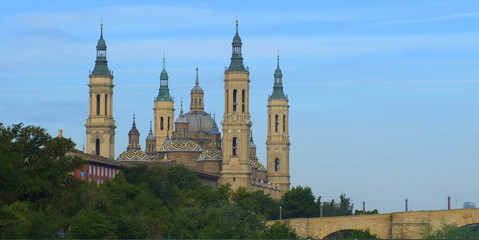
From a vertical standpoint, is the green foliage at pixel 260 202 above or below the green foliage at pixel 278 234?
above

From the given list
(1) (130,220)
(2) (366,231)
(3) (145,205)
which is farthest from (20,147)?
(2) (366,231)

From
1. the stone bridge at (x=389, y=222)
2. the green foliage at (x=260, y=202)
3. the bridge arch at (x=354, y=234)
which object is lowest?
the bridge arch at (x=354, y=234)

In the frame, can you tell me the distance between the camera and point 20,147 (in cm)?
9844

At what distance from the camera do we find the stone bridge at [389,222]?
135 m

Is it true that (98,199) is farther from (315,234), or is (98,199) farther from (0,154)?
(315,234)

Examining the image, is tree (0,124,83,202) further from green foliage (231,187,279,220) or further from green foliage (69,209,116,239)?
green foliage (231,187,279,220)

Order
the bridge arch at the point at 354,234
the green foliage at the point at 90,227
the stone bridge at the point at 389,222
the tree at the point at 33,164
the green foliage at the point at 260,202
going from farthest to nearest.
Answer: the green foliage at the point at 260,202 → the stone bridge at the point at 389,222 → the bridge arch at the point at 354,234 → the tree at the point at 33,164 → the green foliage at the point at 90,227

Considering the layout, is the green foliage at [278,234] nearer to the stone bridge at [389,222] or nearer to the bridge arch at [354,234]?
the bridge arch at [354,234]

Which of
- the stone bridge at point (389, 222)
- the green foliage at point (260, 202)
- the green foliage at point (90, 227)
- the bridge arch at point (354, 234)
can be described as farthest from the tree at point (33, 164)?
the green foliage at point (260, 202)

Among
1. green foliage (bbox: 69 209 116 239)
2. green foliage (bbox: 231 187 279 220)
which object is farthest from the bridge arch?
green foliage (bbox: 69 209 116 239)

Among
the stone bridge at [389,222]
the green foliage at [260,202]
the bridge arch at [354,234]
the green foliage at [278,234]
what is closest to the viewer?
the green foliage at [278,234]

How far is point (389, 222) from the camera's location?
5566 inches

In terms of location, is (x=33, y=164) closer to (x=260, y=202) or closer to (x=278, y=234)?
(x=278, y=234)

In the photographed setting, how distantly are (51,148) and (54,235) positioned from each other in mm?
8081
